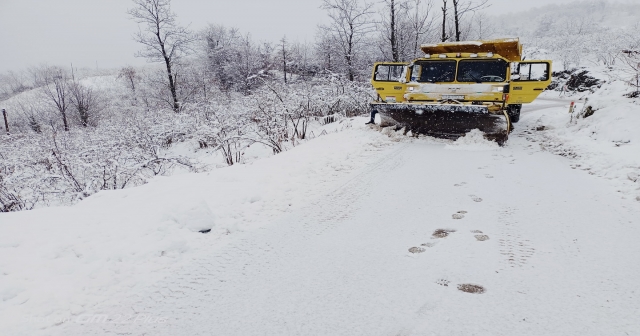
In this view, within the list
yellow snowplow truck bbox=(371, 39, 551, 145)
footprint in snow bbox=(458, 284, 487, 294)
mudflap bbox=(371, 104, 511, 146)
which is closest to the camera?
footprint in snow bbox=(458, 284, 487, 294)

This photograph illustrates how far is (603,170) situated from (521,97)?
4.30 m

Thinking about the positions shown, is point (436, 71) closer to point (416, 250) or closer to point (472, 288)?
point (416, 250)

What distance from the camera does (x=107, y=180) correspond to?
602cm

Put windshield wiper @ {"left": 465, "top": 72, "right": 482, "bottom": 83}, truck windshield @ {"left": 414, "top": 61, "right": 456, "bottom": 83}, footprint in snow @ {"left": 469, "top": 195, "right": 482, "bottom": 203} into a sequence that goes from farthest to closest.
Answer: truck windshield @ {"left": 414, "top": 61, "right": 456, "bottom": 83}
windshield wiper @ {"left": 465, "top": 72, "right": 482, "bottom": 83}
footprint in snow @ {"left": 469, "top": 195, "right": 482, "bottom": 203}

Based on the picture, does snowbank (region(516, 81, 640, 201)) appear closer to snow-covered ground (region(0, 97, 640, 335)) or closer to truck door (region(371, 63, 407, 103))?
snow-covered ground (region(0, 97, 640, 335))

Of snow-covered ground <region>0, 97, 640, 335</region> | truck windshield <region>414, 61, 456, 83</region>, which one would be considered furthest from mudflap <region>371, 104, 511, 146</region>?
snow-covered ground <region>0, 97, 640, 335</region>

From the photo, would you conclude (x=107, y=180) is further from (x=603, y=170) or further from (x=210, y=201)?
(x=603, y=170)

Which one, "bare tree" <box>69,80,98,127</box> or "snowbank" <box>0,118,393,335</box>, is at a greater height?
"bare tree" <box>69,80,98,127</box>

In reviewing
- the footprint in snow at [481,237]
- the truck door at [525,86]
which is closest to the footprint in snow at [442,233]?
the footprint in snow at [481,237]

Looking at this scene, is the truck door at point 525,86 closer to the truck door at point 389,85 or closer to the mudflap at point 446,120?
the mudflap at point 446,120

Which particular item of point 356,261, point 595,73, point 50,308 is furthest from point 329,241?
point 595,73

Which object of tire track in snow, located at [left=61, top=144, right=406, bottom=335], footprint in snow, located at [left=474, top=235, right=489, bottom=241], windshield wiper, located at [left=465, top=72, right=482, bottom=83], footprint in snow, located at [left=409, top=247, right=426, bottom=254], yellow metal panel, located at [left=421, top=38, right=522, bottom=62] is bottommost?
tire track in snow, located at [left=61, top=144, right=406, bottom=335]

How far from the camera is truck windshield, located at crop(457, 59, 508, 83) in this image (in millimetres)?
8023

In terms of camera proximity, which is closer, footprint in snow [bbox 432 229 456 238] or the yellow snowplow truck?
footprint in snow [bbox 432 229 456 238]
